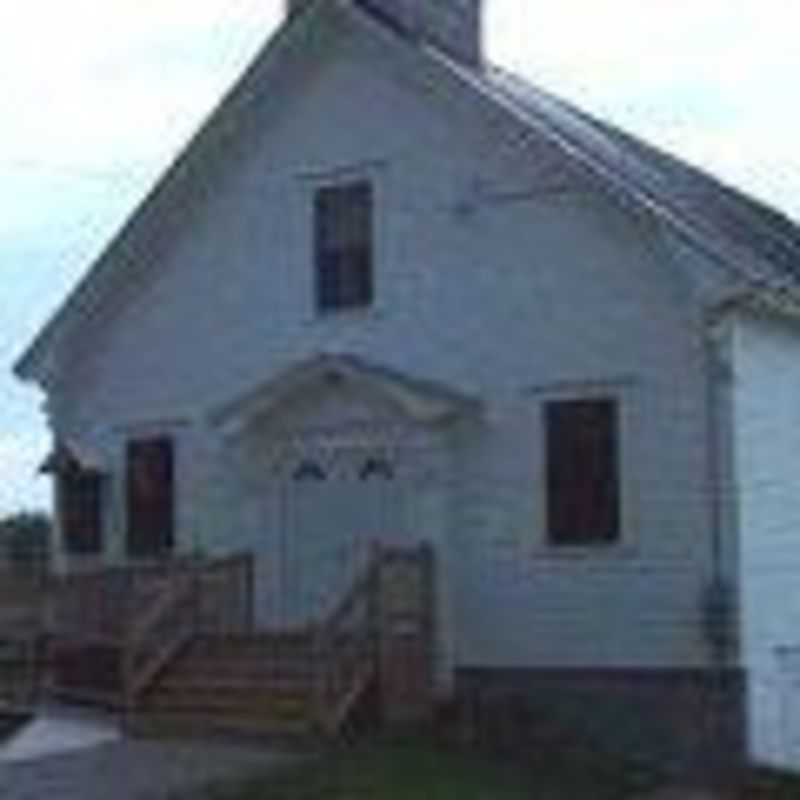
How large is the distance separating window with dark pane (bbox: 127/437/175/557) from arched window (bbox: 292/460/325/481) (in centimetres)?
194

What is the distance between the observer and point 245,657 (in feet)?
87.5

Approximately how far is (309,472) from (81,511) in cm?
379

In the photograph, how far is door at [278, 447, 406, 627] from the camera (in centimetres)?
2803

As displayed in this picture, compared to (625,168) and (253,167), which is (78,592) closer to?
(253,167)

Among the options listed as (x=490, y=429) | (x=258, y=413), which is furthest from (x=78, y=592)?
(x=490, y=429)

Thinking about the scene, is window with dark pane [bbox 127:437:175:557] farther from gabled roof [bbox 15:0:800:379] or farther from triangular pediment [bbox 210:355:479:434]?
gabled roof [bbox 15:0:800:379]

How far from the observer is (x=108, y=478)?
30.8 m

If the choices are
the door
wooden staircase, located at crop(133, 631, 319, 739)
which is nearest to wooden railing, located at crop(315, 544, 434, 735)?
wooden staircase, located at crop(133, 631, 319, 739)

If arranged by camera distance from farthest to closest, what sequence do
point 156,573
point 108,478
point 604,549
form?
1. point 108,478
2. point 156,573
3. point 604,549

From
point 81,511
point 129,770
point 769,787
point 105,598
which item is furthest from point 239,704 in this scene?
point 81,511

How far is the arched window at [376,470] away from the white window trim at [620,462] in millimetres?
1873

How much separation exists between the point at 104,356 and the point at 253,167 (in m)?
3.18

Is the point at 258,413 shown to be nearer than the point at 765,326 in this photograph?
No

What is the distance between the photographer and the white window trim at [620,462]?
26.1 metres
